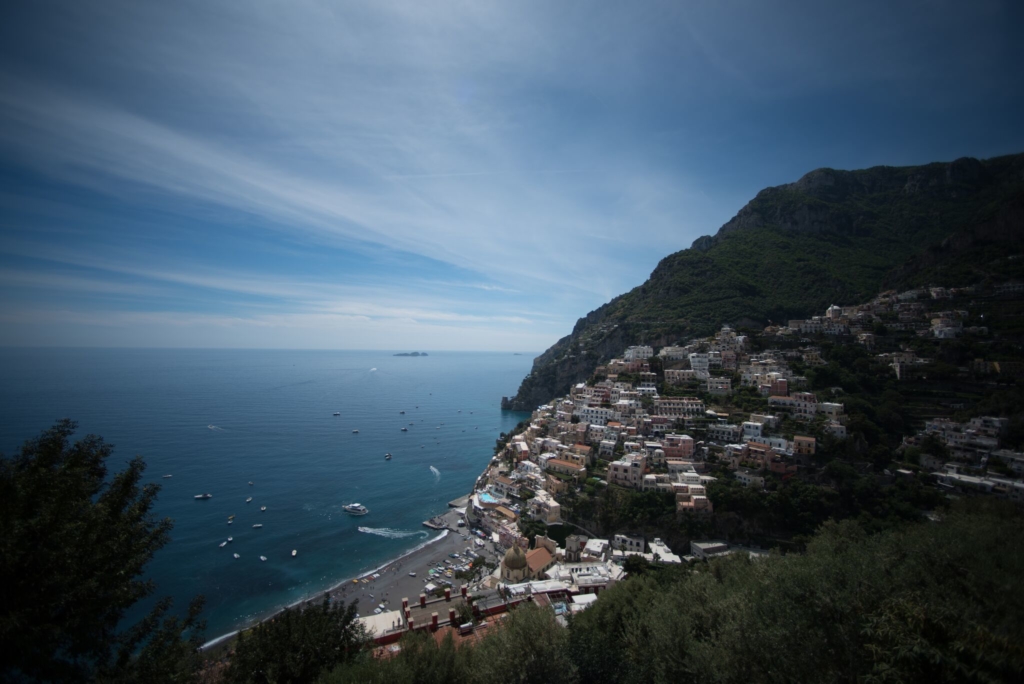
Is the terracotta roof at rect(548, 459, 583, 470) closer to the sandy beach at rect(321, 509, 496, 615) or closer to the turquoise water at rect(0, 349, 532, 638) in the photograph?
the sandy beach at rect(321, 509, 496, 615)

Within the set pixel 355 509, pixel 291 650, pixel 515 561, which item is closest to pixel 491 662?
pixel 291 650

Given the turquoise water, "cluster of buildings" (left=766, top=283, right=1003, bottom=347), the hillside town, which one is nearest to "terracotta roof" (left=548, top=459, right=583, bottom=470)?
the hillside town

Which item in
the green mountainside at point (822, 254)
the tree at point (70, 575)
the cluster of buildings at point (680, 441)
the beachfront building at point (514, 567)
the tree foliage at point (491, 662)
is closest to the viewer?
the tree at point (70, 575)

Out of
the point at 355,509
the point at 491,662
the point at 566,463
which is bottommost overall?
the point at 355,509

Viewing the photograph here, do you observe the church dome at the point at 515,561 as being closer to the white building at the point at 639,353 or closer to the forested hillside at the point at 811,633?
the forested hillside at the point at 811,633

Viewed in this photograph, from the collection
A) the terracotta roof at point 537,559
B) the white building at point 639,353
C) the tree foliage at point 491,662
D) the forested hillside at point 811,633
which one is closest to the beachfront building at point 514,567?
the terracotta roof at point 537,559

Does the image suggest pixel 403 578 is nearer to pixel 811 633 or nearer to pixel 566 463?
pixel 566 463

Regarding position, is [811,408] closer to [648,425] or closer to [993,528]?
[648,425]
